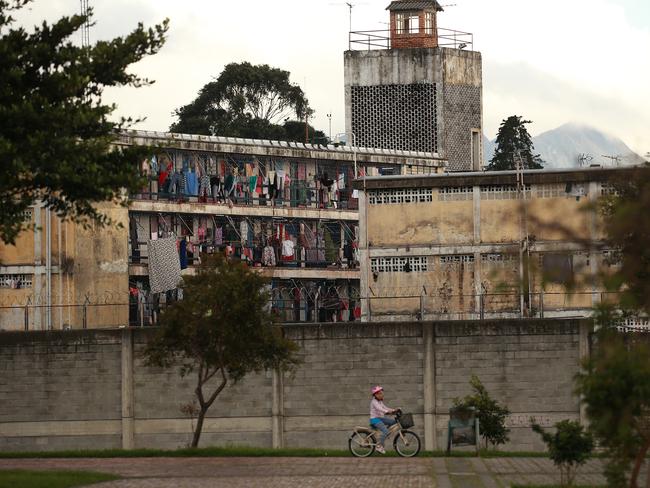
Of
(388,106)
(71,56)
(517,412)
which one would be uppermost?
(388,106)

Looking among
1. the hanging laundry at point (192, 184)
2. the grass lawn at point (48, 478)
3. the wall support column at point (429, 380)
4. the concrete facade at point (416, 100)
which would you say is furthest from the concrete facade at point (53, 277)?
the grass lawn at point (48, 478)

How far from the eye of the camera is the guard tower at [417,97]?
261ft

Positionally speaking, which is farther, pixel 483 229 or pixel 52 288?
pixel 52 288

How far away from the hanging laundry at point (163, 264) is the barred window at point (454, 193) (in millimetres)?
11944

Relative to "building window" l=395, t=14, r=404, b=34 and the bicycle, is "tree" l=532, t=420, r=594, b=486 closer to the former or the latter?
the bicycle

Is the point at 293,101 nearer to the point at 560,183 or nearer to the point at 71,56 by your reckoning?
the point at 560,183

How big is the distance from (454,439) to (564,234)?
21.6 metres

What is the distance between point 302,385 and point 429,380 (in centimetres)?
361

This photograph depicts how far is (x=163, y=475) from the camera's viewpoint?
3130cm

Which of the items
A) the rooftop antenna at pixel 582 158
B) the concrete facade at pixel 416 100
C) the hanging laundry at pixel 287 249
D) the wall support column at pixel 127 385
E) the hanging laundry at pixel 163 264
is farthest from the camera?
the concrete facade at pixel 416 100

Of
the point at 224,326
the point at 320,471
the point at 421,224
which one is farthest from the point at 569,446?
the point at 421,224

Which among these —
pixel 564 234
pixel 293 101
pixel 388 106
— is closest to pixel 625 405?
pixel 564 234

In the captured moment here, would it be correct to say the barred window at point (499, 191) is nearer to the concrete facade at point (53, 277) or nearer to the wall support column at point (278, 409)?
the wall support column at point (278, 409)

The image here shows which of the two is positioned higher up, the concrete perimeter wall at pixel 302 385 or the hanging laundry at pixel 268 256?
the hanging laundry at pixel 268 256
